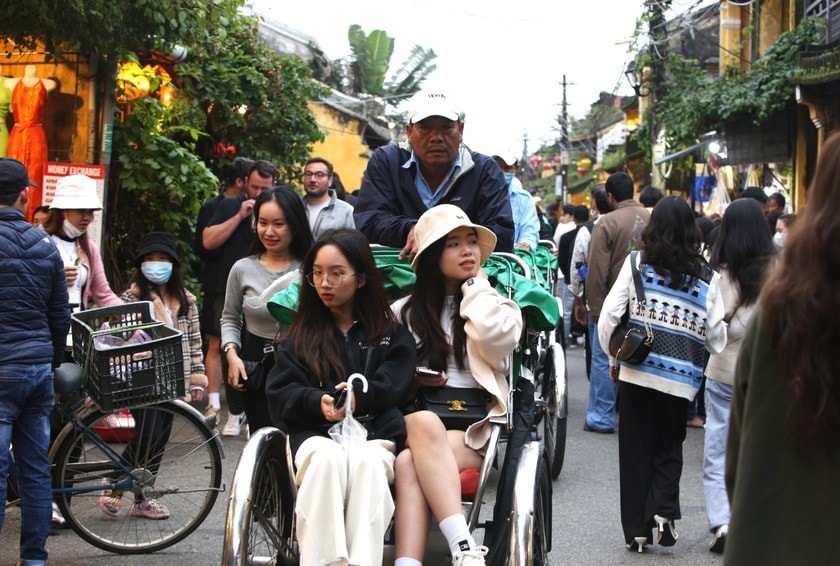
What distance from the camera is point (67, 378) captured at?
626 centimetres

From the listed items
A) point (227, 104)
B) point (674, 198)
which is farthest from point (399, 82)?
point (674, 198)

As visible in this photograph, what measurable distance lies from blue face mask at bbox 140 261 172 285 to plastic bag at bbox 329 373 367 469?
11.9ft

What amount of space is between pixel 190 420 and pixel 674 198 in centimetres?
306

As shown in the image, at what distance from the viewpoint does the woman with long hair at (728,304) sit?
6730 millimetres

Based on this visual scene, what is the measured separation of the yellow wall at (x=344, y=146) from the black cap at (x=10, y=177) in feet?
71.8

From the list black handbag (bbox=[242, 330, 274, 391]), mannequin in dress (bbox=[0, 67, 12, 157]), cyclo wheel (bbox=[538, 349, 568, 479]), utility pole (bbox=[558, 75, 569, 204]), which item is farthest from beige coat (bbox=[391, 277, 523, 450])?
utility pole (bbox=[558, 75, 569, 204])

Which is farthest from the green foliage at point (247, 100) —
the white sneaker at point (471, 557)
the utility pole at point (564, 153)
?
the utility pole at point (564, 153)

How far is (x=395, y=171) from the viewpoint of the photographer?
5.87 m

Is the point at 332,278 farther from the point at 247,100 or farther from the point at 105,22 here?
the point at 247,100

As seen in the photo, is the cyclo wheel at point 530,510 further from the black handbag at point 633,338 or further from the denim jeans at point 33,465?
the denim jeans at point 33,465

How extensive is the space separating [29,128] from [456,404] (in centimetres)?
696

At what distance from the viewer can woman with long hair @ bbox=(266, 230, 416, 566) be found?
13.5 feet

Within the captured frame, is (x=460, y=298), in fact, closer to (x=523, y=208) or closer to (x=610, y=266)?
(x=523, y=208)

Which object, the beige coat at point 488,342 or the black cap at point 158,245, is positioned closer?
the beige coat at point 488,342
